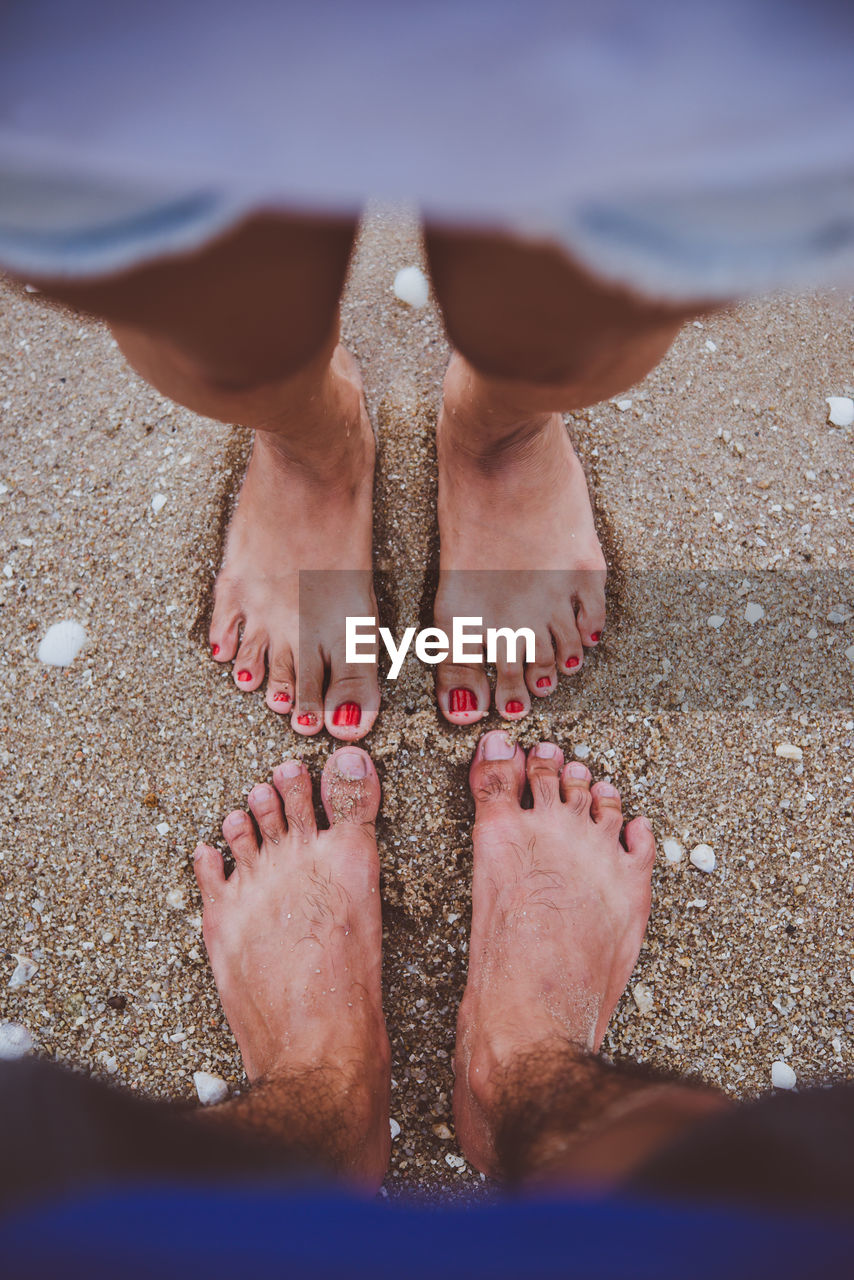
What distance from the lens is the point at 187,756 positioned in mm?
1560

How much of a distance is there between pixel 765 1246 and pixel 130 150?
91 centimetres

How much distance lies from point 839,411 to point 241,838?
5.30 ft

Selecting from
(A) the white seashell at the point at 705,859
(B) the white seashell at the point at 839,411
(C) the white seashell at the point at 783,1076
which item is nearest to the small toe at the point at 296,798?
(A) the white seashell at the point at 705,859

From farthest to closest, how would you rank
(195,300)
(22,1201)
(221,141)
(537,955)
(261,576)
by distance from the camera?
(261,576) → (537,955) → (195,300) → (22,1201) → (221,141)

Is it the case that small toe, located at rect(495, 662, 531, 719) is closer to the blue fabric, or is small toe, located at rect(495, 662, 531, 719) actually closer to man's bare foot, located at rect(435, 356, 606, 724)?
man's bare foot, located at rect(435, 356, 606, 724)

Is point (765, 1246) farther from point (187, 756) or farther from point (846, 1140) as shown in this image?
point (187, 756)

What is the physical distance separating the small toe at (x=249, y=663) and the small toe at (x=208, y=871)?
0.34 m

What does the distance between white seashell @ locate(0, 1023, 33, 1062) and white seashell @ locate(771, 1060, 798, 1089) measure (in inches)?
58.8

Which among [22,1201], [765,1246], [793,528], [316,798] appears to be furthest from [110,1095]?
[793,528]

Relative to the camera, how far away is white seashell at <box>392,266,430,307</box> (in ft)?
5.68

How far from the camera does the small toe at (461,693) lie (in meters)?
1.57

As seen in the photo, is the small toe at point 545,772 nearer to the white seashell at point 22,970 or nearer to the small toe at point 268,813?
the small toe at point 268,813

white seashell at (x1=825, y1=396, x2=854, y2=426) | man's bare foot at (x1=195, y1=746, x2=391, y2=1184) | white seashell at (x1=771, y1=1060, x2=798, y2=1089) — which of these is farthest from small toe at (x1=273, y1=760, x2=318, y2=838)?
white seashell at (x1=825, y1=396, x2=854, y2=426)

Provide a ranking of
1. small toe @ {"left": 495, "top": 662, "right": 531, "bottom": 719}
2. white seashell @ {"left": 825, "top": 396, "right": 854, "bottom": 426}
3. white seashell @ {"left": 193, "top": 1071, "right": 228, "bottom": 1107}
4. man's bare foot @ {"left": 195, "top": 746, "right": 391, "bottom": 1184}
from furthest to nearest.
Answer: white seashell @ {"left": 825, "top": 396, "right": 854, "bottom": 426} → small toe @ {"left": 495, "top": 662, "right": 531, "bottom": 719} → white seashell @ {"left": 193, "top": 1071, "right": 228, "bottom": 1107} → man's bare foot @ {"left": 195, "top": 746, "right": 391, "bottom": 1184}
